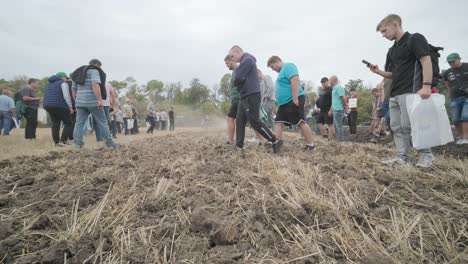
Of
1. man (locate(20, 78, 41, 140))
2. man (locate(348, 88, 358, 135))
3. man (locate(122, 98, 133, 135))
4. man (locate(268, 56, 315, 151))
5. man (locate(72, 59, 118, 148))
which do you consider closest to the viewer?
man (locate(268, 56, 315, 151))

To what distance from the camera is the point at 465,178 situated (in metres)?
2.48

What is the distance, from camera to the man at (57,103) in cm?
571

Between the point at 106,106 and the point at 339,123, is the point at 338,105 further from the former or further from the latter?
the point at 106,106

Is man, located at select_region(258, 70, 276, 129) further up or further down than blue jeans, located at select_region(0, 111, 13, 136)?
further up

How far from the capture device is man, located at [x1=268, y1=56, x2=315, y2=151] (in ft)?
14.9

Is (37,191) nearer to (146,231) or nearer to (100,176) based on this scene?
(100,176)

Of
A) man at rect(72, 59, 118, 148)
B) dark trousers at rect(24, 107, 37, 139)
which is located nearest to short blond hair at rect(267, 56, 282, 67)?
man at rect(72, 59, 118, 148)

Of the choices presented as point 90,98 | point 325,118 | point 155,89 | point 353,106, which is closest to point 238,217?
point 90,98

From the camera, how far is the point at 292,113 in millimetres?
4688

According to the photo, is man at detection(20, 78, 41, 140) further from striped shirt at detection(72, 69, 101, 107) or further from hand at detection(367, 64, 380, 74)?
hand at detection(367, 64, 380, 74)

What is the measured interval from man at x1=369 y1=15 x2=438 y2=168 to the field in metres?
0.61

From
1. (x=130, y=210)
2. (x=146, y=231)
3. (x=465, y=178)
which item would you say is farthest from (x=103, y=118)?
(x=465, y=178)

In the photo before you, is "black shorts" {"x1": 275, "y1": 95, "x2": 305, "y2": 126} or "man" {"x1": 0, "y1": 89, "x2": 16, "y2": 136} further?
"man" {"x1": 0, "y1": 89, "x2": 16, "y2": 136}

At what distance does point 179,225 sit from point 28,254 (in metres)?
0.80
